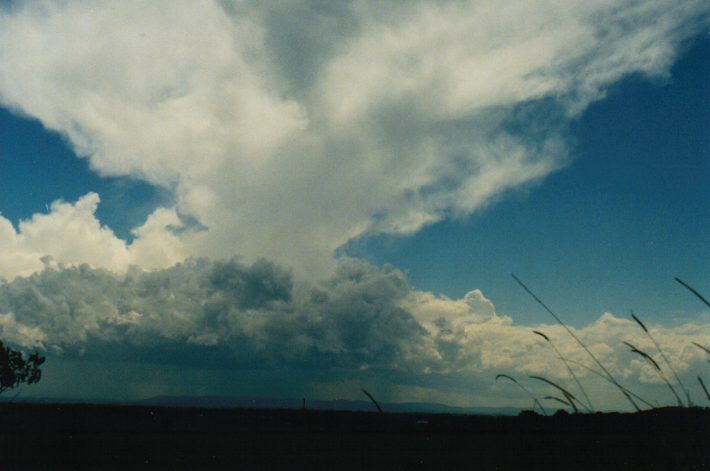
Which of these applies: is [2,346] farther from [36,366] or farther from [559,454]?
[559,454]

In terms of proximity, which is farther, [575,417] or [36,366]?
[36,366]

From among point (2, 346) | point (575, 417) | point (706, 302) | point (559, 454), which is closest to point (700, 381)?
point (706, 302)

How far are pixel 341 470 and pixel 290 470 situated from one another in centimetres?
140

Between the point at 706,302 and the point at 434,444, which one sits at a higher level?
the point at 706,302

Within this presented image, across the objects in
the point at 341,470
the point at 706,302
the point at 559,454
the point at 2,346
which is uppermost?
the point at 2,346

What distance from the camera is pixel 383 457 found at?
262 inches

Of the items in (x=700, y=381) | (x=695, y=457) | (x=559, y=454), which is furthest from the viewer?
(x=559, y=454)

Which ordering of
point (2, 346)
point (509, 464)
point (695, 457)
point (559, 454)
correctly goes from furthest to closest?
1. point (2, 346)
2. point (559, 454)
3. point (509, 464)
4. point (695, 457)

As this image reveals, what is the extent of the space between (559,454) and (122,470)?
28.7ft

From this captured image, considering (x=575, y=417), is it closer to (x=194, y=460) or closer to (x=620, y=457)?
(x=194, y=460)

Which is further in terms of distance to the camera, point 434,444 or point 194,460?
point 194,460

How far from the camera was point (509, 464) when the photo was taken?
432 centimetres

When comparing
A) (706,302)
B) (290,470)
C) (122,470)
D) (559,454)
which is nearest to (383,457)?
(290,470)

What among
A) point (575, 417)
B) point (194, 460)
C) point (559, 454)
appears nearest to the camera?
point (559, 454)
